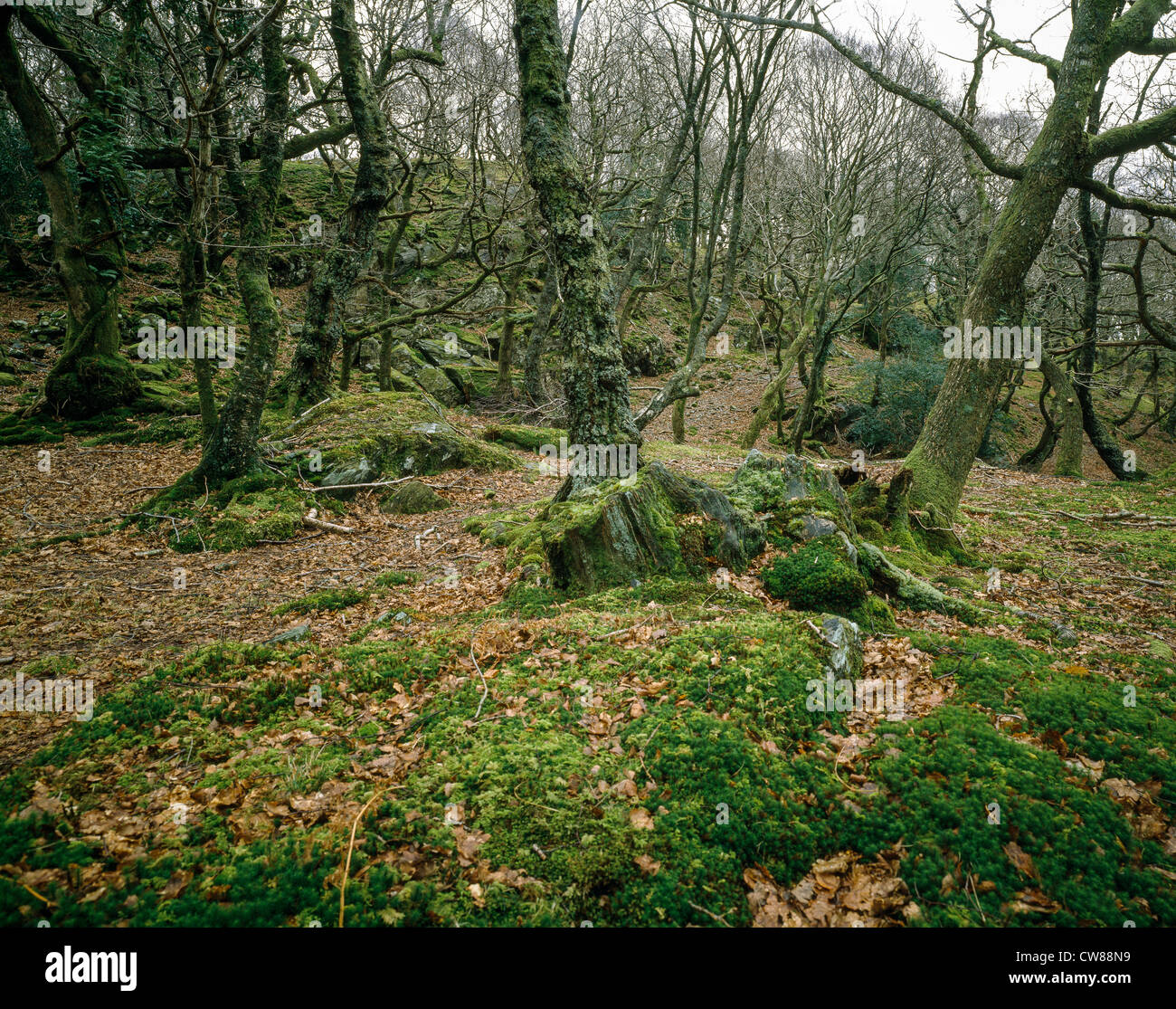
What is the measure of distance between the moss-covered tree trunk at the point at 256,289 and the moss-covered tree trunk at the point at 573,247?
4376mm

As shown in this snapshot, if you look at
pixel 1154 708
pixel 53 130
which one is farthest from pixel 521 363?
pixel 1154 708

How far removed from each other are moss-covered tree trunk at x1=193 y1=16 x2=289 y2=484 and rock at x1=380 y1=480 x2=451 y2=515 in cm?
206

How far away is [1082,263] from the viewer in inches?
A: 591

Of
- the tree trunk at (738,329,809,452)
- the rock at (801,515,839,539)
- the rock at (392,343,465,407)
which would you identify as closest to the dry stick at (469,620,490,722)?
the rock at (801,515,839,539)

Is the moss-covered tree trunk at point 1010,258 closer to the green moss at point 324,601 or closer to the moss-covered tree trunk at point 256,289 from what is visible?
the green moss at point 324,601

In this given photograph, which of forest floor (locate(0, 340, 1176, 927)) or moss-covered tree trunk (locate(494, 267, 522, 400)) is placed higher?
moss-covered tree trunk (locate(494, 267, 522, 400))

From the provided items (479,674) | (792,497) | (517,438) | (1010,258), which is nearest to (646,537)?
(792,497)

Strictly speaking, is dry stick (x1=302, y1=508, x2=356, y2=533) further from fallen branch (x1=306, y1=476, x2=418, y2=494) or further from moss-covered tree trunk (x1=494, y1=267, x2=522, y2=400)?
moss-covered tree trunk (x1=494, y1=267, x2=522, y2=400)

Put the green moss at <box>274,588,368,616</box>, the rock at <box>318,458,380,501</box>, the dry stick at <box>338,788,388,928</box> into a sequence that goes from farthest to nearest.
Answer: the rock at <box>318,458,380,501</box> → the green moss at <box>274,588,368,616</box> → the dry stick at <box>338,788,388,928</box>

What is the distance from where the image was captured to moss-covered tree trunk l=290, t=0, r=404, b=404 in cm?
1009

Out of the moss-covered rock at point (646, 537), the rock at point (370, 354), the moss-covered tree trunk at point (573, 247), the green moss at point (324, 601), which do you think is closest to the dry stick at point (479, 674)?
the moss-covered rock at point (646, 537)

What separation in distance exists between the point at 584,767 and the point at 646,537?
2482mm

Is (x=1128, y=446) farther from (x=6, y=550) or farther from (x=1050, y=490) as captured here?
(x=6, y=550)
